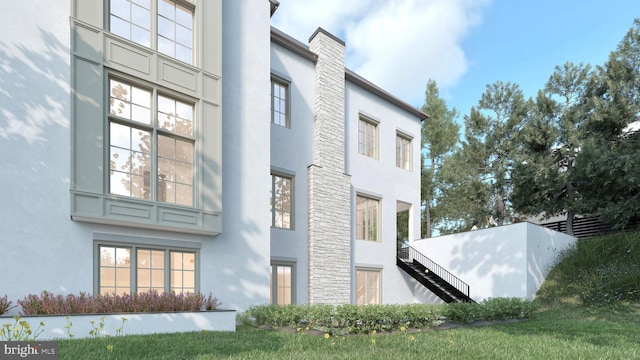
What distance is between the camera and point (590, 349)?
262 inches

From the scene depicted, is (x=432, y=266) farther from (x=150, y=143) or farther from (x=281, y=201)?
(x=150, y=143)

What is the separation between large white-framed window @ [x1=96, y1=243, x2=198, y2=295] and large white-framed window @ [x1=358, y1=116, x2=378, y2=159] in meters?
Answer: 9.16

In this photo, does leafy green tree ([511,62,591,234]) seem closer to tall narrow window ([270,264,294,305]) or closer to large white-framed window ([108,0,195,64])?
tall narrow window ([270,264,294,305])

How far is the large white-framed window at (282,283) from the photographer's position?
1273cm

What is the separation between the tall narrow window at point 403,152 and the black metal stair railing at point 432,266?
12.8ft

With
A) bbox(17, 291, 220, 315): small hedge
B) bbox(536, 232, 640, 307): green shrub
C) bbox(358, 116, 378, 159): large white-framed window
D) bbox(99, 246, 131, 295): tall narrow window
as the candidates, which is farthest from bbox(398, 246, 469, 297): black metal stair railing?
bbox(99, 246, 131, 295): tall narrow window

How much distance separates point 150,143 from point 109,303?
3559 mm

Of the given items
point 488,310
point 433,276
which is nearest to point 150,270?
point 488,310

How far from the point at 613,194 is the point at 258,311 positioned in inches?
698

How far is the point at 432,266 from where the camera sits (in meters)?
18.1

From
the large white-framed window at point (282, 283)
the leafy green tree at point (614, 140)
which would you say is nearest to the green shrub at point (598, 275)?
the leafy green tree at point (614, 140)

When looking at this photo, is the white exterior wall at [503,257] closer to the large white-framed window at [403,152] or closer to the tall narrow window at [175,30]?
the large white-framed window at [403,152]

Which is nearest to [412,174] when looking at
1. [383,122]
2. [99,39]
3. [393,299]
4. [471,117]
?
[383,122]

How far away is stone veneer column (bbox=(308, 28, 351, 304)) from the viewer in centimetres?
1362
